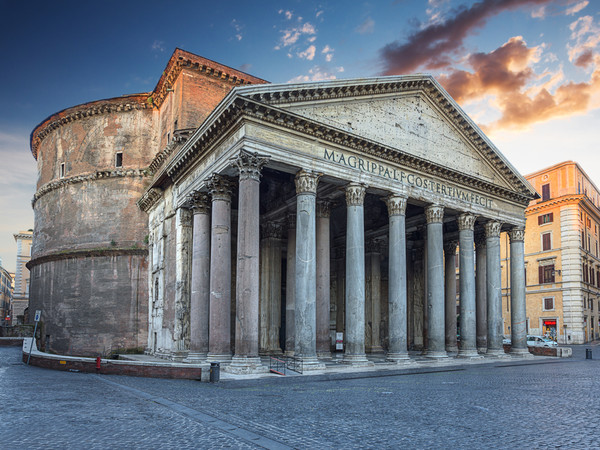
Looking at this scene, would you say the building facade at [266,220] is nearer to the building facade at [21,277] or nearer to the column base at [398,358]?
the column base at [398,358]

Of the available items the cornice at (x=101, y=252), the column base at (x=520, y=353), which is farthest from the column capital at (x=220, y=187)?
the column base at (x=520, y=353)

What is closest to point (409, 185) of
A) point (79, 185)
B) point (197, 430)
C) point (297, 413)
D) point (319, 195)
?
point (319, 195)

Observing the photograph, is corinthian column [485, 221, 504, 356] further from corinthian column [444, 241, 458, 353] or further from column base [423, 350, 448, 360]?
column base [423, 350, 448, 360]

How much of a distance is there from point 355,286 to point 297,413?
8.27m

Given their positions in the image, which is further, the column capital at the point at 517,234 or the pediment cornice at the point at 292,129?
the column capital at the point at 517,234

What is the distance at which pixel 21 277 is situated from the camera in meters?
64.0

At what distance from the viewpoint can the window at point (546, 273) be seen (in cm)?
3950

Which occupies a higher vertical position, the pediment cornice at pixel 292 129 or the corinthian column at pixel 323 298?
the pediment cornice at pixel 292 129

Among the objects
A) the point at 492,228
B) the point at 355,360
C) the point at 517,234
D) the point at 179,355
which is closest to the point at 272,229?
the point at 179,355

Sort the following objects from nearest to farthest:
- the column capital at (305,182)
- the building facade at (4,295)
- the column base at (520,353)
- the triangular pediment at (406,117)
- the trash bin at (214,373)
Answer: the trash bin at (214,373) < the column capital at (305,182) < the triangular pediment at (406,117) < the column base at (520,353) < the building facade at (4,295)

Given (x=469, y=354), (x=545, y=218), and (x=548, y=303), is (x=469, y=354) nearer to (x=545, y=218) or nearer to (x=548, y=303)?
(x=548, y=303)

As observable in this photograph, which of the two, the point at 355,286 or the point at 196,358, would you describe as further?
the point at 196,358

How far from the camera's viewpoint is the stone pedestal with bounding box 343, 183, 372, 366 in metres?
16.8

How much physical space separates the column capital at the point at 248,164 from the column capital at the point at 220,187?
5.58 ft
